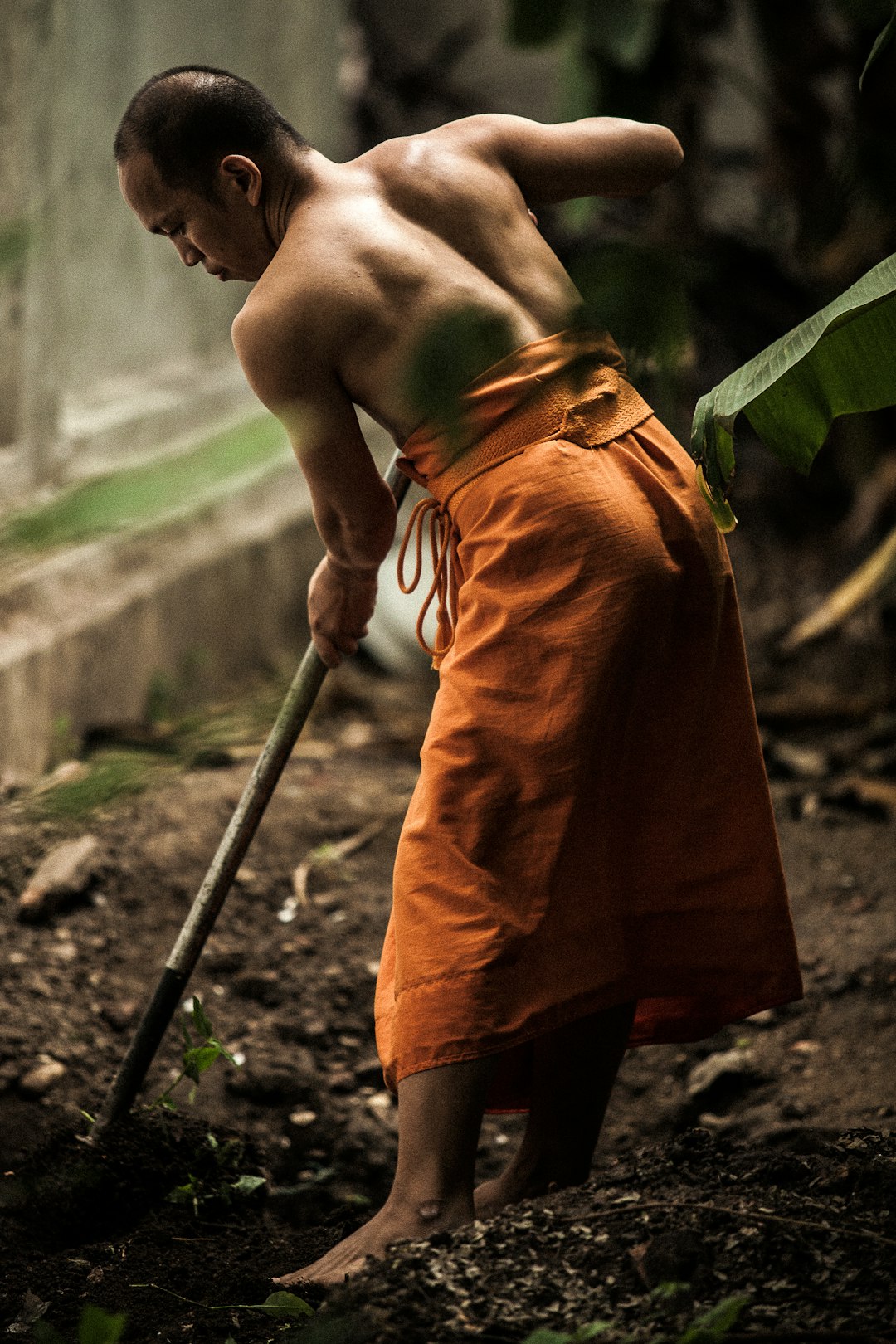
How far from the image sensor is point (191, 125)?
5.54ft

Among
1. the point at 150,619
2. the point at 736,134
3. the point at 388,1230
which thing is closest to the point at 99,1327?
the point at 388,1230

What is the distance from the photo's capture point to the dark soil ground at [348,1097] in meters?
1.44

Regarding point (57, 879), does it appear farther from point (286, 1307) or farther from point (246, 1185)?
point (286, 1307)

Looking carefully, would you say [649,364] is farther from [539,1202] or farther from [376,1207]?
[376,1207]

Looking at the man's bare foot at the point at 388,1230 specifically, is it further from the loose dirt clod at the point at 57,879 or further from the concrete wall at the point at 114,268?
the concrete wall at the point at 114,268

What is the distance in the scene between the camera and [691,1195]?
5.34 ft

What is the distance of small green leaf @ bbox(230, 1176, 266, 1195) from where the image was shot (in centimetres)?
Answer: 208

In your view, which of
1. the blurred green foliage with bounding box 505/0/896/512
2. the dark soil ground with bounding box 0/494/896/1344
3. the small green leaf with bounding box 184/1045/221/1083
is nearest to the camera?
the dark soil ground with bounding box 0/494/896/1344

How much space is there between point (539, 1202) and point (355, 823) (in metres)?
1.88

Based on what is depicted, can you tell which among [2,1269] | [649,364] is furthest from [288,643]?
[649,364]

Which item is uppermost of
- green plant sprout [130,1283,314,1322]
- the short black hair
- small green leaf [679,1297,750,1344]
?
the short black hair

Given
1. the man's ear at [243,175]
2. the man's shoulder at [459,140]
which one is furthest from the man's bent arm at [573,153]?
the man's ear at [243,175]

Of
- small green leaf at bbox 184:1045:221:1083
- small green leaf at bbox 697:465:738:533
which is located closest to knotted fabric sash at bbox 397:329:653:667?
small green leaf at bbox 697:465:738:533

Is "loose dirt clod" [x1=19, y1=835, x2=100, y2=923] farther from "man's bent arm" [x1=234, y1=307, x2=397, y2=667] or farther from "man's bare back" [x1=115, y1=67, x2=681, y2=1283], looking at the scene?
"man's bare back" [x1=115, y1=67, x2=681, y2=1283]
